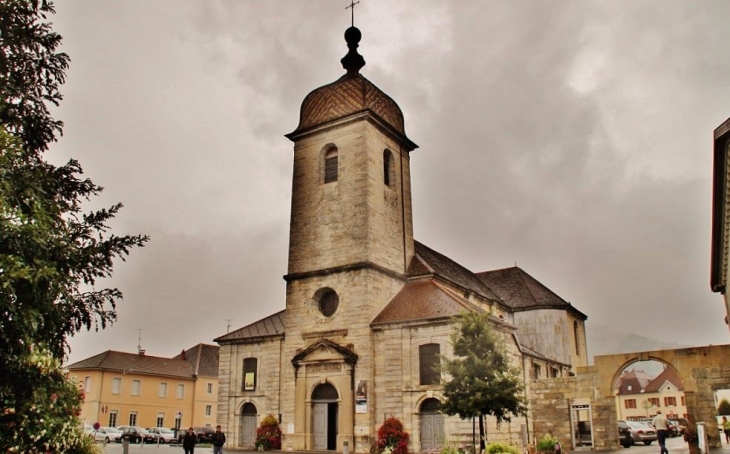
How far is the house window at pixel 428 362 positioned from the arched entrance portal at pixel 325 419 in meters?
4.02

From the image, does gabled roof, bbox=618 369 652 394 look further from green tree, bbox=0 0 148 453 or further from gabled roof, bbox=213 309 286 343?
green tree, bbox=0 0 148 453

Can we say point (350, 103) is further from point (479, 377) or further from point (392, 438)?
point (479, 377)

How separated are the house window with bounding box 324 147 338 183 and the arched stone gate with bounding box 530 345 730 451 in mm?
12927

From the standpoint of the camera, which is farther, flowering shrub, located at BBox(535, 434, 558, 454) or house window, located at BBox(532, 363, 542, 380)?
house window, located at BBox(532, 363, 542, 380)

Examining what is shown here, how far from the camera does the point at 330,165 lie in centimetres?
3098

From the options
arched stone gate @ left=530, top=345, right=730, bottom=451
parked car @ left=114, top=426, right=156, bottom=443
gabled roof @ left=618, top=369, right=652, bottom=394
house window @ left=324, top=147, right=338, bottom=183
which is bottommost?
parked car @ left=114, top=426, right=156, bottom=443

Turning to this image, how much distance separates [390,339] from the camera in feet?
86.7

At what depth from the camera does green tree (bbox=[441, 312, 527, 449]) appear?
18.7m

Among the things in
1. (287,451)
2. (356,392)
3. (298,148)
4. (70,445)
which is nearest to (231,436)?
(287,451)

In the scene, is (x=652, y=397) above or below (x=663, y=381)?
below

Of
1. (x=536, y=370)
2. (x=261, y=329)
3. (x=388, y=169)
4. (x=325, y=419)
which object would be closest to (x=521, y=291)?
(x=536, y=370)

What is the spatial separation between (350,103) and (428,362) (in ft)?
42.1

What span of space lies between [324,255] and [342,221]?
68.2 inches

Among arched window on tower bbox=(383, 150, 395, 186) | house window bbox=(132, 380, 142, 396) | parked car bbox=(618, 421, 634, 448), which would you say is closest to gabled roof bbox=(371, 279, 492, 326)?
arched window on tower bbox=(383, 150, 395, 186)
